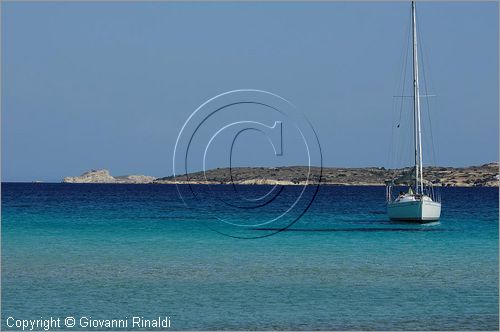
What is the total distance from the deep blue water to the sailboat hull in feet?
15.5

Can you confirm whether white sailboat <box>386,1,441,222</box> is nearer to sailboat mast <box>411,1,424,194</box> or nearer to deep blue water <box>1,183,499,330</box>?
sailboat mast <box>411,1,424,194</box>

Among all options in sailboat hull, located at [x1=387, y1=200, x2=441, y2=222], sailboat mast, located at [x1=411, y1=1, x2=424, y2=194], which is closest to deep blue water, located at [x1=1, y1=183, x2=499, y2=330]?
sailboat hull, located at [x1=387, y1=200, x2=441, y2=222]

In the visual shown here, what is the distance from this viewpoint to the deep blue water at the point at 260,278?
83.1 feet

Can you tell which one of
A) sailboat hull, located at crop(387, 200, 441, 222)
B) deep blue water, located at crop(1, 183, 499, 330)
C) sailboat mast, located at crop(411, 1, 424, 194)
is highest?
sailboat mast, located at crop(411, 1, 424, 194)

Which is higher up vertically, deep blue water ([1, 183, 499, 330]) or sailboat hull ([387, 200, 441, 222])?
sailboat hull ([387, 200, 441, 222])

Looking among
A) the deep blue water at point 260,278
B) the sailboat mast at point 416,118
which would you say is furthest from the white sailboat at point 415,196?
the deep blue water at point 260,278

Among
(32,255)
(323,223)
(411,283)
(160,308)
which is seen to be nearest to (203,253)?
(32,255)

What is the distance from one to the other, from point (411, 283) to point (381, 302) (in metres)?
4.32

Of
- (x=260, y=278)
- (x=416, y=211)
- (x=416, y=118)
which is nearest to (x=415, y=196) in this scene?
(x=416, y=211)

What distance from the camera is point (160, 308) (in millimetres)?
26188

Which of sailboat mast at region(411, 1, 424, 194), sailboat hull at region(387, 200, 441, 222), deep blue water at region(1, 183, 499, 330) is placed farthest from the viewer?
sailboat mast at region(411, 1, 424, 194)

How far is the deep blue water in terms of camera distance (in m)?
25.3

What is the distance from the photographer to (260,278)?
32344 millimetres

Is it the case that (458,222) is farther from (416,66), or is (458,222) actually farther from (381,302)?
(381,302)
